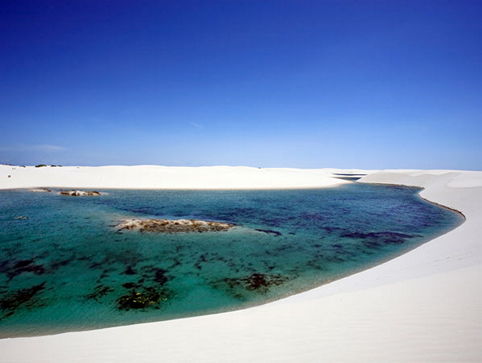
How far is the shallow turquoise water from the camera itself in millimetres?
6203

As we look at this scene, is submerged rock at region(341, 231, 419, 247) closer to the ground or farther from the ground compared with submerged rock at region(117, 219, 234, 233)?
closer to the ground

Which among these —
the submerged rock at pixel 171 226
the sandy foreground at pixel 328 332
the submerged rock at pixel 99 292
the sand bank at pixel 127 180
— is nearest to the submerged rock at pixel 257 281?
the sandy foreground at pixel 328 332

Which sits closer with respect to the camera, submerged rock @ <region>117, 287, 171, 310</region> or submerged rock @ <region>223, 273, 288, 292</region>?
submerged rock @ <region>117, 287, 171, 310</region>

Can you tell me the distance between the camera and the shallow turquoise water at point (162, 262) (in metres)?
6.20

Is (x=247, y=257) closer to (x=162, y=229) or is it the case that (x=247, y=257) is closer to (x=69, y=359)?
(x=162, y=229)

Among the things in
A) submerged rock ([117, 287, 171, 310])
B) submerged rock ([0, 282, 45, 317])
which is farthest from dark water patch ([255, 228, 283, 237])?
submerged rock ([0, 282, 45, 317])

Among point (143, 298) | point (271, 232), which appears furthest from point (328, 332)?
point (271, 232)

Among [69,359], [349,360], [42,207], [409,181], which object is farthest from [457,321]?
[409,181]

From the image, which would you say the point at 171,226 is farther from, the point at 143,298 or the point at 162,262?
the point at 143,298

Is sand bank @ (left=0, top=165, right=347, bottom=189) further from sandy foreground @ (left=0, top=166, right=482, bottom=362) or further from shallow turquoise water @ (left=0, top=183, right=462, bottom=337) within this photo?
sandy foreground @ (left=0, top=166, right=482, bottom=362)

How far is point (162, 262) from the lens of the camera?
9289 millimetres

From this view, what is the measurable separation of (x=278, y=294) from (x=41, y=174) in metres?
45.0

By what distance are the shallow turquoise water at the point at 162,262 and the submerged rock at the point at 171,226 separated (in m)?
0.65

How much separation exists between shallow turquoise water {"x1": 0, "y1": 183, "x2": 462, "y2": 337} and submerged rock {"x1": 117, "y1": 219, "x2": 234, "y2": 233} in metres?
0.65
